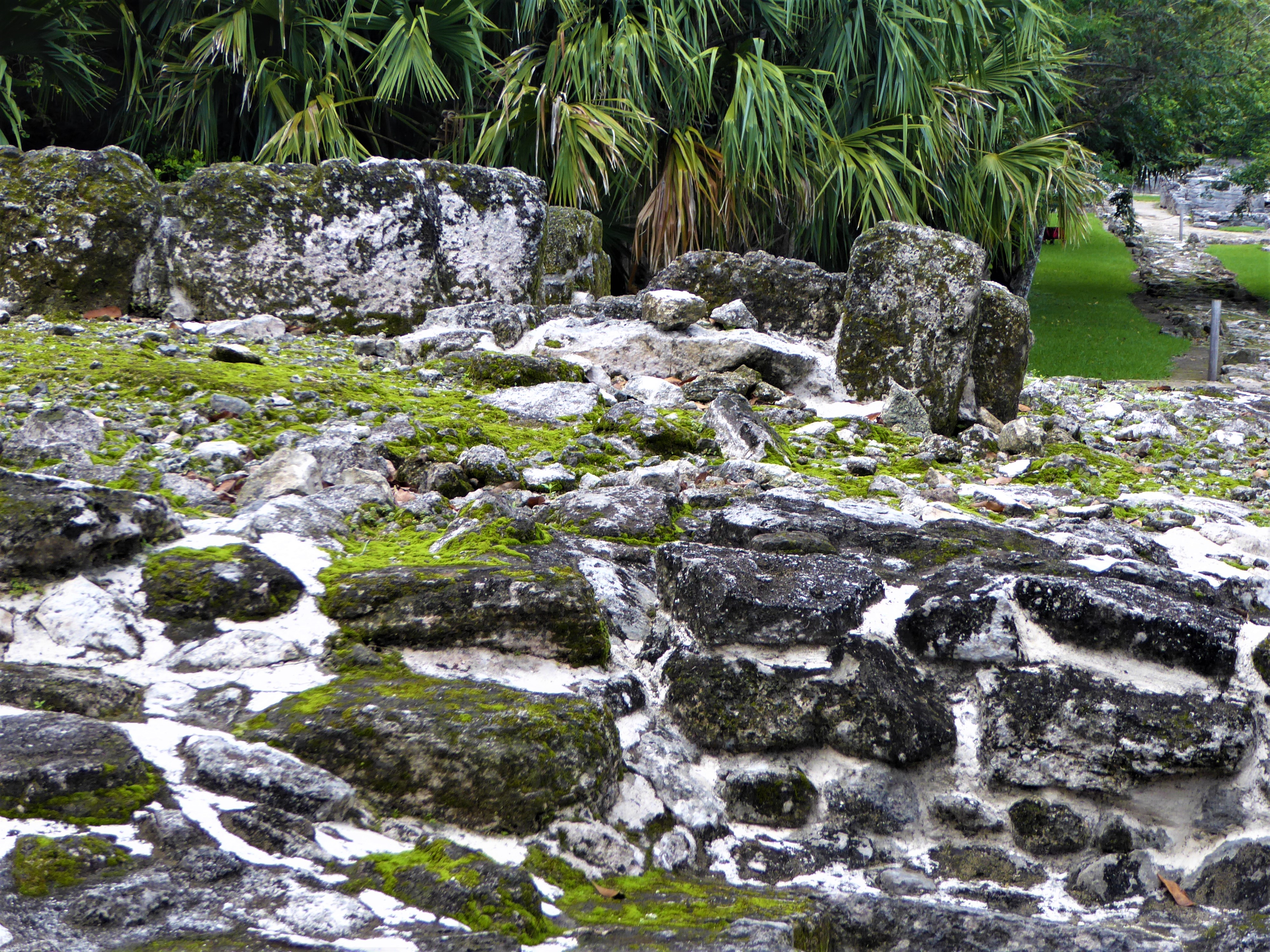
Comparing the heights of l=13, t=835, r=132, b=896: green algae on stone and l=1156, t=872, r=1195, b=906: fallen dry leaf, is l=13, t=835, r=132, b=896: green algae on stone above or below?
above

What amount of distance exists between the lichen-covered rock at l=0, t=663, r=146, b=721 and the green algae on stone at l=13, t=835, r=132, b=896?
1.03 ft

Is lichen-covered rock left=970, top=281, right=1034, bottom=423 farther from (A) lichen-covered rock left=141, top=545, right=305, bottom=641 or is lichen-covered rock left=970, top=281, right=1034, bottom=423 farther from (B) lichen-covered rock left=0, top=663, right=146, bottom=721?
(B) lichen-covered rock left=0, top=663, right=146, bottom=721

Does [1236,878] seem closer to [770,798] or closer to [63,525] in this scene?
[770,798]

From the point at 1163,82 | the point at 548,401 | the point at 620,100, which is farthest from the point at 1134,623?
the point at 1163,82

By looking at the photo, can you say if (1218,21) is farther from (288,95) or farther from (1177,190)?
(1177,190)

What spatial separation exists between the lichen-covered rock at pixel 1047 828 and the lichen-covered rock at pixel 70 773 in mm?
1345

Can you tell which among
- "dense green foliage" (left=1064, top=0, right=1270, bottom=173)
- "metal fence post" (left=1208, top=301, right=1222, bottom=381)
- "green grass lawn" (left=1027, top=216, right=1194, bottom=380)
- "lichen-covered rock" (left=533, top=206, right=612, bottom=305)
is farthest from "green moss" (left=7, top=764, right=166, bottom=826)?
"dense green foliage" (left=1064, top=0, right=1270, bottom=173)

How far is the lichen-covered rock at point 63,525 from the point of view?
5.77 ft

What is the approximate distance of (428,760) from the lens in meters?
1.52

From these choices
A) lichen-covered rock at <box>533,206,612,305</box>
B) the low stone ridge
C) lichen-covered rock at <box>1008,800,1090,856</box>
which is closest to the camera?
lichen-covered rock at <box>1008,800,1090,856</box>

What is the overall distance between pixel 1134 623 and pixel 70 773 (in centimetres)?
171

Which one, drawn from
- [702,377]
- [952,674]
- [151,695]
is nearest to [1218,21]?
[702,377]

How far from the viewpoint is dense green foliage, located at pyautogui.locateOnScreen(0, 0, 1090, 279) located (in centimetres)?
663

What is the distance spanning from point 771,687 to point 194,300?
3.68m
